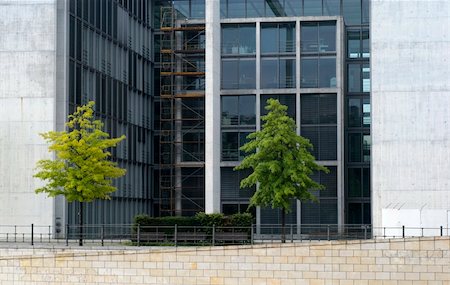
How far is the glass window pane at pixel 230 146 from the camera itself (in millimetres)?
66000

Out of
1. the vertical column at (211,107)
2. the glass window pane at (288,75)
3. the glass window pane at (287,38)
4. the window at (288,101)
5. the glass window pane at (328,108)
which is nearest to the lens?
the vertical column at (211,107)

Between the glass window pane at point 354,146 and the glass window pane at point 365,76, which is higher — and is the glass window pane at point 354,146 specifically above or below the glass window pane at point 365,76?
below

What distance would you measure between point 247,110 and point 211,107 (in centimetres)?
463

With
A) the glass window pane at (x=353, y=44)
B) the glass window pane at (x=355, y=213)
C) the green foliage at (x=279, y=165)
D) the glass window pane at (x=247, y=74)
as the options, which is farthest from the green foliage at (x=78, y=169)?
the glass window pane at (x=353, y=44)

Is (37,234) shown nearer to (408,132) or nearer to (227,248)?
(227,248)

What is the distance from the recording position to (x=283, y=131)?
50656mm

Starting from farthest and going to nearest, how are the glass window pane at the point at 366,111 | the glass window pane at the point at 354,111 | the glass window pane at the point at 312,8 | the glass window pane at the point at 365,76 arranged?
the glass window pane at the point at 365,76 < the glass window pane at the point at 354,111 < the glass window pane at the point at 366,111 < the glass window pane at the point at 312,8

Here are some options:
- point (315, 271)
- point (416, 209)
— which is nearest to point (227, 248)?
point (315, 271)

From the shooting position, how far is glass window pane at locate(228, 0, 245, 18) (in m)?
67.6

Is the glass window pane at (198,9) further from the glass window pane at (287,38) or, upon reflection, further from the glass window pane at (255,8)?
the glass window pane at (287,38)

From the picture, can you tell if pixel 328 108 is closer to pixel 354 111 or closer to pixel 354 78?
pixel 354 111

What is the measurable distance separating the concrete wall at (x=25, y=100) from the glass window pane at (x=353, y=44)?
23.5 m

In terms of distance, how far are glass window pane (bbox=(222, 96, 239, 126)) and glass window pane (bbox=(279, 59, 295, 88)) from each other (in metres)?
3.29

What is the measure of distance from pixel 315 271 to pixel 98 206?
84.0 feet
